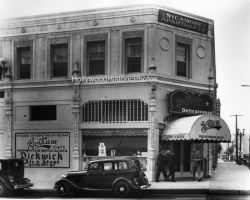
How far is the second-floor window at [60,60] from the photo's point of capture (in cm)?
2200

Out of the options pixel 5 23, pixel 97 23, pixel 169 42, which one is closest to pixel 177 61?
pixel 169 42

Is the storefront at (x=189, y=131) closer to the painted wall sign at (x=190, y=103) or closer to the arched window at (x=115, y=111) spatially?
the painted wall sign at (x=190, y=103)

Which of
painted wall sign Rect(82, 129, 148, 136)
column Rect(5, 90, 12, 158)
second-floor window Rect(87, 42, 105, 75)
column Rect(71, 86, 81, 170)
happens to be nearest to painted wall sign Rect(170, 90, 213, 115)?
painted wall sign Rect(82, 129, 148, 136)

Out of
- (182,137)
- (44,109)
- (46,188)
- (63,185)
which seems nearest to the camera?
(63,185)

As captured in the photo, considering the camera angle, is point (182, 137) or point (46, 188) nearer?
point (46, 188)

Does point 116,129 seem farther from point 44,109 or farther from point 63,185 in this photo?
point 63,185

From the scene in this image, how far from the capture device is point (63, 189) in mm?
16891

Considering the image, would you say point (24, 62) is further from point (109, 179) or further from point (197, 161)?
point (197, 161)

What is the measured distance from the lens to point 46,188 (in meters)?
18.4

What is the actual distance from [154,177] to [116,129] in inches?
110

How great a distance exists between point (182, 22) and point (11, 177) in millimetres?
10371

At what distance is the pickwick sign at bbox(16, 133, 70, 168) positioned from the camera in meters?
21.5

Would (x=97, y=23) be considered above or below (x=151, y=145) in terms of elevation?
above

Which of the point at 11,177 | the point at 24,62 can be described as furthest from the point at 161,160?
the point at 24,62
